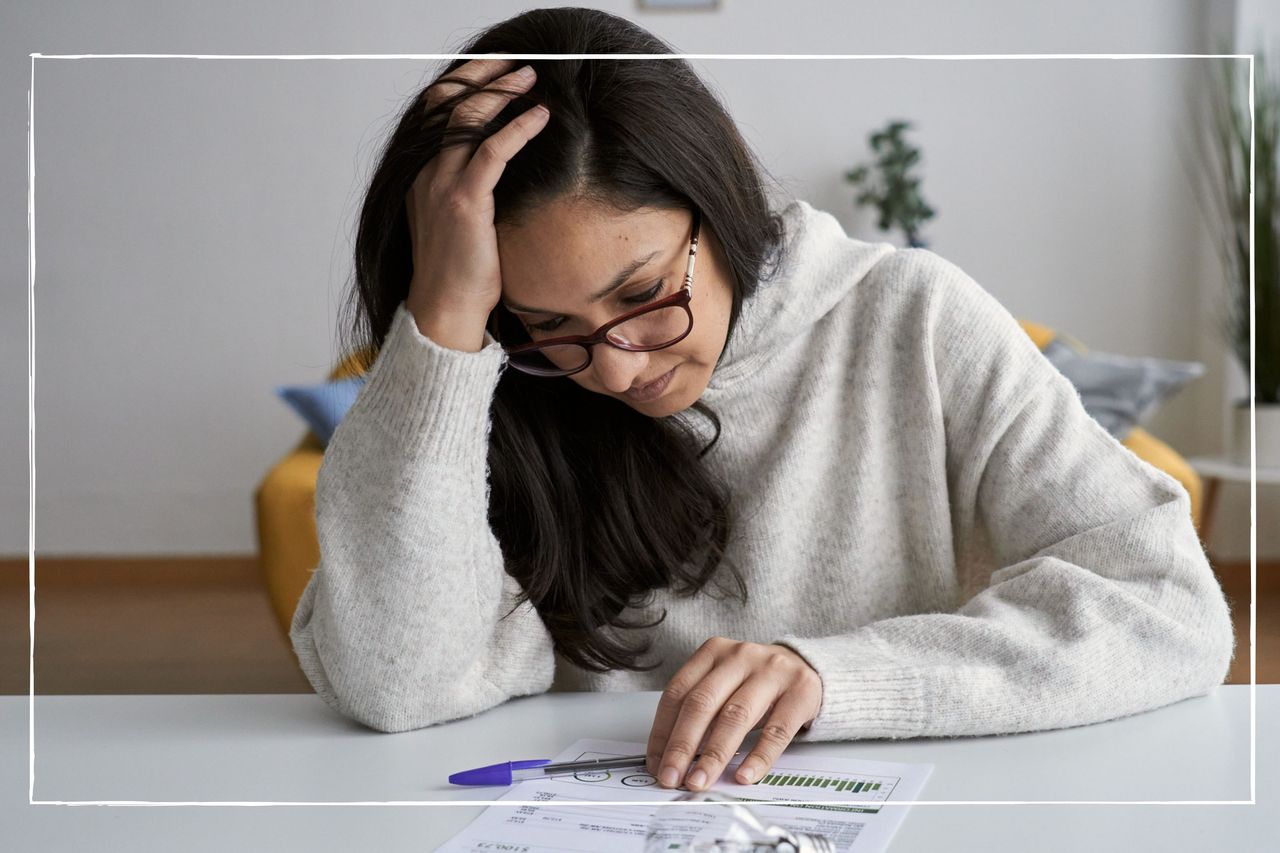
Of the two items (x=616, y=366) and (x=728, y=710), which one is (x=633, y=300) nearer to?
(x=616, y=366)

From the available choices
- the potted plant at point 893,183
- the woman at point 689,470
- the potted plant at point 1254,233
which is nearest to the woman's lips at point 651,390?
the woman at point 689,470

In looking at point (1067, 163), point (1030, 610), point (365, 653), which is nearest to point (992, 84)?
point (1067, 163)

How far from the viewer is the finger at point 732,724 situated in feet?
1.96

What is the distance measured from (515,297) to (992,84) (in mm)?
361

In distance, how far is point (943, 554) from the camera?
0.91m

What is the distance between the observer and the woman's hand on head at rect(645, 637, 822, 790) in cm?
61

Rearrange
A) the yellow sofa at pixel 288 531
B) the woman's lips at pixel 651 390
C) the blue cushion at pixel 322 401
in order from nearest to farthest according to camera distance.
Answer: the woman's lips at pixel 651 390, the blue cushion at pixel 322 401, the yellow sofa at pixel 288 531

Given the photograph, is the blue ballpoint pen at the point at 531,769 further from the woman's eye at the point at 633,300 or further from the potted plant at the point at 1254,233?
the potted plant at the point at 1254,233

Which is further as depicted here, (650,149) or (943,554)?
(943,554)

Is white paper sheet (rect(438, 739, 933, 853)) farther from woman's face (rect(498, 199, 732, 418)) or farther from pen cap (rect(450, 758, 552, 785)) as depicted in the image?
woman's face (rect(498, 199, 732, 418))

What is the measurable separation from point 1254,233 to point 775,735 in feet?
1.38

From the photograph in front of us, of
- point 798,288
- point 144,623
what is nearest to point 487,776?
point 144,623

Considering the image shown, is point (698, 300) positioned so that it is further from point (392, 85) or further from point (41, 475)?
point (41, 475)

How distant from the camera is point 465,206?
0.67 meters
